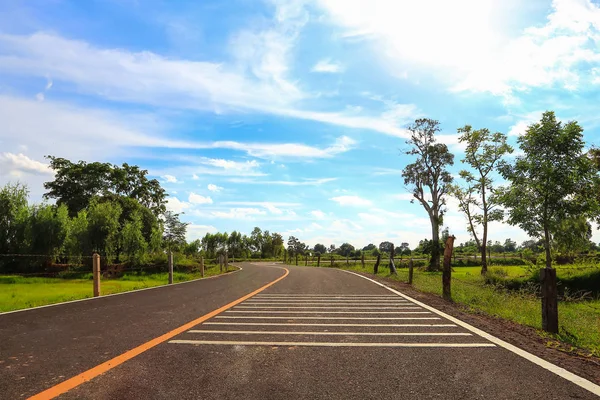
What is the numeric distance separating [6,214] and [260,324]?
3281 cm

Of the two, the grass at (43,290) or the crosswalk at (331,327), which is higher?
the crosswalk at (331,327)

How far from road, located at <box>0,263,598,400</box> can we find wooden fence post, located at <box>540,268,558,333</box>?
152 cm

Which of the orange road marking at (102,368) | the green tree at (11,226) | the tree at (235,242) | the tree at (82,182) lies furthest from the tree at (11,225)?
the tree at (235,242)

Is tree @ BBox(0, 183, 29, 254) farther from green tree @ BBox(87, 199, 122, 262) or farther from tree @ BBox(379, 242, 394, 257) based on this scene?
tree @ BBox(379, 242, 394, 257)

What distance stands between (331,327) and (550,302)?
3.77 meters

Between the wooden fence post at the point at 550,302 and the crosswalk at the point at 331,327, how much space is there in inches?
62.4

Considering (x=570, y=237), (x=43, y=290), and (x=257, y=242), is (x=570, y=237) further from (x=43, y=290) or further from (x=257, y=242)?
(x=257, y=242)

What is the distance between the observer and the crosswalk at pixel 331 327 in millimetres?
5312

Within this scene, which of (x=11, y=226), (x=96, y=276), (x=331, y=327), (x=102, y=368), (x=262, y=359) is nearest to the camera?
(x=102, y=368)

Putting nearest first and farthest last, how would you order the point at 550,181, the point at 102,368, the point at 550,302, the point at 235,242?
1. the point at 102,368
2. the point at 550,302
3. the point at 550,181
4. the point at 235,242

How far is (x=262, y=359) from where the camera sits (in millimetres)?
4438

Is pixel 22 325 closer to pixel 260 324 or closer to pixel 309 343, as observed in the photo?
pixel 260 324

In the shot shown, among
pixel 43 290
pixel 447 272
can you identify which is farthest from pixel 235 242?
pixel 447 272

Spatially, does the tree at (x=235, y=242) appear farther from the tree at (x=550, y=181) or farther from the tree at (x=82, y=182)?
the tree at (x=550, y=181)
